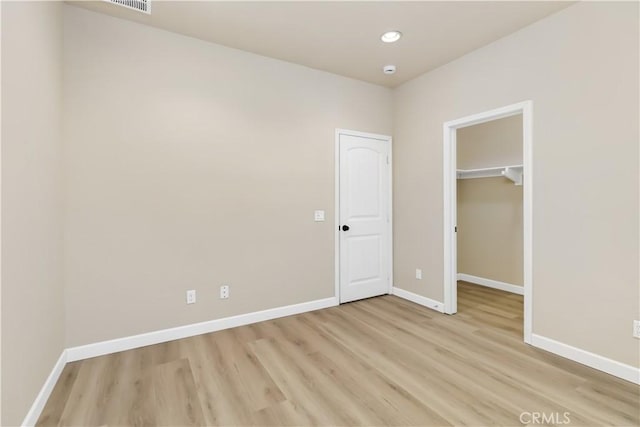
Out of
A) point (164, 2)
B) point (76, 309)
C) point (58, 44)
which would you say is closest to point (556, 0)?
point (164, 2)

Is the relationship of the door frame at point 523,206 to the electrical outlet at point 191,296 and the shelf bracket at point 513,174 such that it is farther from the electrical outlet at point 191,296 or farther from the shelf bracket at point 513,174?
the electrical outlet at point 191,296

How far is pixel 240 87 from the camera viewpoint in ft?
10.3

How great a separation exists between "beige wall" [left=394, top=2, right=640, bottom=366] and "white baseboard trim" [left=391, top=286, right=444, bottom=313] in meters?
1.02

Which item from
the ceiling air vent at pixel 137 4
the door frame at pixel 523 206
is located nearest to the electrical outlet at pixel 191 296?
the ceiling air vent at pixel 137 4

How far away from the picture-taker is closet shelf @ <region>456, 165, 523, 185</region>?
4.03 metres

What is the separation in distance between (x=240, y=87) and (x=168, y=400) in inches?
110

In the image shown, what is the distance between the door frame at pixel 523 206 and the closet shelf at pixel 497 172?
1.00 metres

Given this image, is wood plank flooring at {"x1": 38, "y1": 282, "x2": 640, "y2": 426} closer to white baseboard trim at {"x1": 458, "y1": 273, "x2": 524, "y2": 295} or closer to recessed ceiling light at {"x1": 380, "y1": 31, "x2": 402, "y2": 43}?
white baseboard trim at {"x1": 458, "y1": 273, "x2": 524, "y2": 295}

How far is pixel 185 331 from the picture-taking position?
287cm

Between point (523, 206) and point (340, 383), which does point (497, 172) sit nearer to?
point (523, 206)

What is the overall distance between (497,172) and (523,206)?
128 centimetres

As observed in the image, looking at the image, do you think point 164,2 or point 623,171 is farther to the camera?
point 164,2

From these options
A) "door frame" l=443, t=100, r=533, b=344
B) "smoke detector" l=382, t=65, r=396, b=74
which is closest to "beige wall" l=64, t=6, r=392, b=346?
"smoke detector" l=382, t=65, r=396, b=74

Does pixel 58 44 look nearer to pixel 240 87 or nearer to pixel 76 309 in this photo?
pixel 240 87
